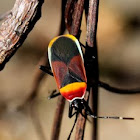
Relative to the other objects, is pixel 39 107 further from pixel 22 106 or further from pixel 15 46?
pixel 15 46

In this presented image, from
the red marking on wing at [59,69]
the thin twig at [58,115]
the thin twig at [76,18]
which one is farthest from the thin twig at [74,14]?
the thin twig at [58,115]

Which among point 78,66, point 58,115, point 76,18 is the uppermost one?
point 76,18

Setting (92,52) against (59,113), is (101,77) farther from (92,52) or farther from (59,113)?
(92,52)

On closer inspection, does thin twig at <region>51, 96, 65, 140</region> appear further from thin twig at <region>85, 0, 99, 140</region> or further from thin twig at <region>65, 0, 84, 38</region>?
thin twig at <region>65, 0, 84, 38</region>

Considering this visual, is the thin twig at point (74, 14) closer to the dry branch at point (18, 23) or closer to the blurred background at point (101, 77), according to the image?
the dry branch at point (18, 23)

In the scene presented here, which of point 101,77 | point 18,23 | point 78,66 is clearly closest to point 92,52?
point 78,66

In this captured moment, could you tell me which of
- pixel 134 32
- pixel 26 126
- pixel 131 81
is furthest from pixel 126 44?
pixel 26 126
